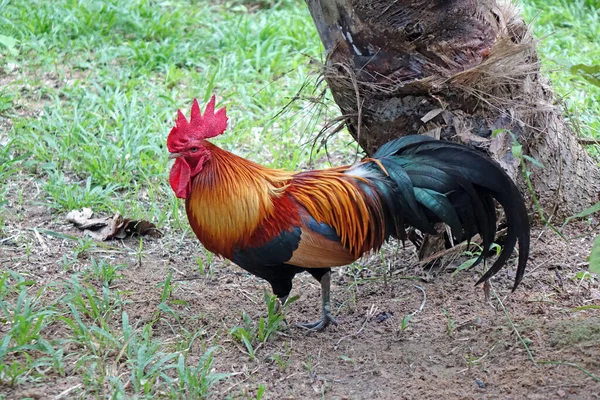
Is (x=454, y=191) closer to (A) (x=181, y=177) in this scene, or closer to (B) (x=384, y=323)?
(B) (x=384, y=323)

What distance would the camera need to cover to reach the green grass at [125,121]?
3.48 m

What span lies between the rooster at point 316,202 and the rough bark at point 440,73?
307 mm

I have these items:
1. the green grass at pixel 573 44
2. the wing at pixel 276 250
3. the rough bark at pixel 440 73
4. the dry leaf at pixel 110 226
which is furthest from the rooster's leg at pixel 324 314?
the green grass at pixel 573 44

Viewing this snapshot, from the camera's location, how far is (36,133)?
5.86 m

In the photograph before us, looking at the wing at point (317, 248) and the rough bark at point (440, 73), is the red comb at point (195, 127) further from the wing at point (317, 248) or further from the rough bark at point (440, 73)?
the rough bark at point (440, 73)

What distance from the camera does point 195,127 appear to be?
3.75 m

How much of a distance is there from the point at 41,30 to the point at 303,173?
437 centimetres

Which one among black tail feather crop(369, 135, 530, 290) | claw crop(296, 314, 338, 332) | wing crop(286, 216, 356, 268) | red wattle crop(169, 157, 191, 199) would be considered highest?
red wattle crop(169, 157, 191, 199)

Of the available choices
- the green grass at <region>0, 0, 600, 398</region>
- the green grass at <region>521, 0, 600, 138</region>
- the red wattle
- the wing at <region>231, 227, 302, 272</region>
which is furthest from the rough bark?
the green grass at <region>521, 0, 600, 138</region>

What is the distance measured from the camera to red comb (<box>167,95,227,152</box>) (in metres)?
3.72

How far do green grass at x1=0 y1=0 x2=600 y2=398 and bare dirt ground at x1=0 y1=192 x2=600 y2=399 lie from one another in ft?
0.32

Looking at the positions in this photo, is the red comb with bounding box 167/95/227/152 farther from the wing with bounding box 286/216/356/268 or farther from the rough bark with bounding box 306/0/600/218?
the rough bark with bounding box 306/0/600/218

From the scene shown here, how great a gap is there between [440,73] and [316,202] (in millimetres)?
965

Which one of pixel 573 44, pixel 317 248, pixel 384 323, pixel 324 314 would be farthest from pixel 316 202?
pixel 573 44
